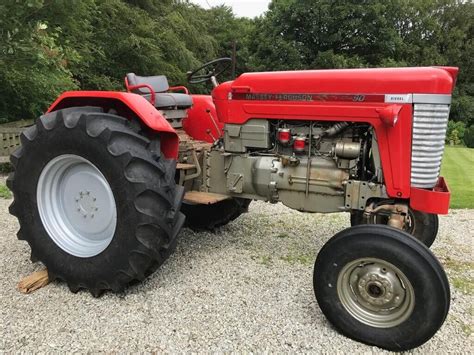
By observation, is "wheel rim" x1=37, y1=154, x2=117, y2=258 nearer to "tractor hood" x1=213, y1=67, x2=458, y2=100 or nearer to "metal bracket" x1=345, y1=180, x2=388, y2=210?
"tractor hood" x1=213, y1=67, x2=458, y2=100

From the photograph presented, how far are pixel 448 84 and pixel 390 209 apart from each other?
78 cm

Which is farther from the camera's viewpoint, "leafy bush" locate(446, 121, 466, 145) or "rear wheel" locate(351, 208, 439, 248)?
"leafy bush" locate(446, 121, 466, 145)

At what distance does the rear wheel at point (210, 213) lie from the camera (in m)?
3.98

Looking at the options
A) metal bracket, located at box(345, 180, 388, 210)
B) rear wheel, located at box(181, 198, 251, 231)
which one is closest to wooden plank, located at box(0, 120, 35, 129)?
rear wheel, located at box(181, 198, 251, 231)

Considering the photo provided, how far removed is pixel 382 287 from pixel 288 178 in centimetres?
102

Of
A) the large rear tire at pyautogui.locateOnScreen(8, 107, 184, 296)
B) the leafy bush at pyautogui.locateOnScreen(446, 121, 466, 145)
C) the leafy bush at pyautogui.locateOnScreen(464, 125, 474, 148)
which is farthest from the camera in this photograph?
the leafy bush at pyautogui.locateOnScreen(446, 121, 466, 145)

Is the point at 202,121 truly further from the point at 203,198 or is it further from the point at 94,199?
the point at 94,199

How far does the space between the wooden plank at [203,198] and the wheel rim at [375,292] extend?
124cm

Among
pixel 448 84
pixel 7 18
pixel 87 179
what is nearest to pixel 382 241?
pixel 448 84

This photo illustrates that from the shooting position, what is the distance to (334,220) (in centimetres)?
470

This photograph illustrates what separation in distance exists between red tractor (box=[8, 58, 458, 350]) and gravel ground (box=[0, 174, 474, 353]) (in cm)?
16

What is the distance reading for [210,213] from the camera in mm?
3994

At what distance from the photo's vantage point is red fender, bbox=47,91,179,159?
275cm

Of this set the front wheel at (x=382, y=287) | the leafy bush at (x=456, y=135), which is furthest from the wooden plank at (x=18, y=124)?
the leafy bush at (x=456, y=135)
